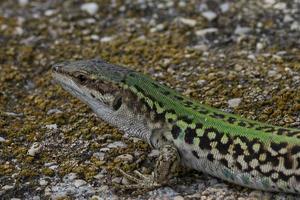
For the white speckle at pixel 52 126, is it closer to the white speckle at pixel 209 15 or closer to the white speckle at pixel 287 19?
the white speckle at pixel 209 15

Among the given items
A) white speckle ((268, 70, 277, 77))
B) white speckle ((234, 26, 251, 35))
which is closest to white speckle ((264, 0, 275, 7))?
white speckle ((234, 26, 251, 35))

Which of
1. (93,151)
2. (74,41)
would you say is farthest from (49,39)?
(93,151)

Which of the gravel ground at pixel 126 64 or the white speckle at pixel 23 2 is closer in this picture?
the gravel ground at pixel 126 64

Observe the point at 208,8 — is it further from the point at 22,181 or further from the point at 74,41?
the point at 22,181

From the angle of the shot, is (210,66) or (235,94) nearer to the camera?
(235,94)

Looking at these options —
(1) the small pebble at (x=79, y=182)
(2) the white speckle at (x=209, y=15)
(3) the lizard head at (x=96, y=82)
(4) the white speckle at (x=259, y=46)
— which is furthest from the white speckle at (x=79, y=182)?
(2) the white speckle at (x=209, y=15)
